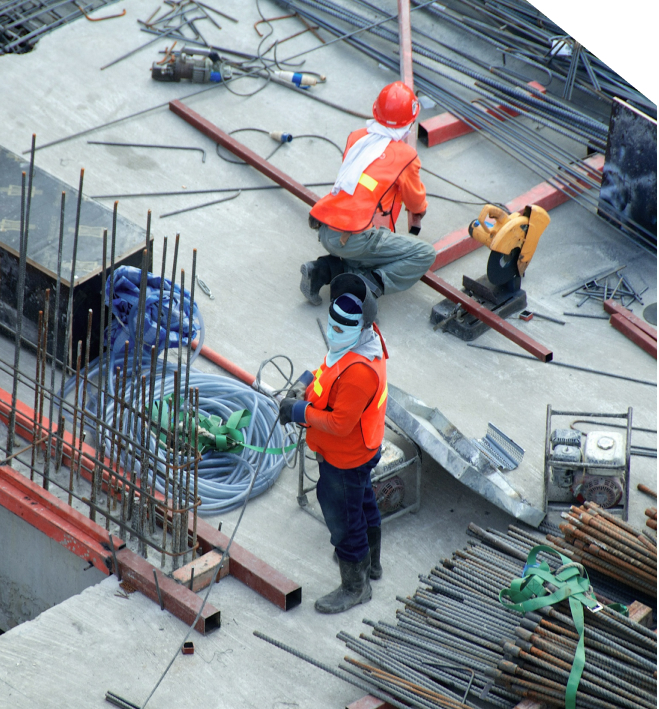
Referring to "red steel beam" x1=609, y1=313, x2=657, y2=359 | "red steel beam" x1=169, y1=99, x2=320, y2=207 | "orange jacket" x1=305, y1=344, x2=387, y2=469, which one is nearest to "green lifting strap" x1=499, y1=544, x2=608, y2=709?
"orange jacket" x1=305, y1=344, x2=387, y2=469

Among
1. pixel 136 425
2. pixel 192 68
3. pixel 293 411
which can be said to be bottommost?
pixel 192 68

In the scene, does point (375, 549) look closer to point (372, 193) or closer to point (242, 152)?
point (372, 193)

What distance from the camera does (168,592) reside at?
631 centimetres

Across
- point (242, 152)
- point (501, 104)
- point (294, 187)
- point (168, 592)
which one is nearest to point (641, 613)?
point (168, 592)

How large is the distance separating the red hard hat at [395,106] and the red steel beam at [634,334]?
243 centimetres

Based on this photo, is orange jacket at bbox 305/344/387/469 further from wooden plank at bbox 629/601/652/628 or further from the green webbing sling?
wooden plank at bbox 629/601/652/628

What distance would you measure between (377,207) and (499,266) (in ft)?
3.68

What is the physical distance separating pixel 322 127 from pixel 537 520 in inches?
226

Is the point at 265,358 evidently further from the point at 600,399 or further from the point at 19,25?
the point at 19,25

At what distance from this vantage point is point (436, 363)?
8789mm

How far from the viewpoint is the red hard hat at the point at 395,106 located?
8703 mm

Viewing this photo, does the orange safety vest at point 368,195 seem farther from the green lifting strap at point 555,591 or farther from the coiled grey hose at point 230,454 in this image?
the green lifting strap at point 555,591

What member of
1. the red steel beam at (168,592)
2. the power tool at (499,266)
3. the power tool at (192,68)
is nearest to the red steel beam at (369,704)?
the red steel beam at (168,592)

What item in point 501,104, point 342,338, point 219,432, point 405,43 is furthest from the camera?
point 405,43
